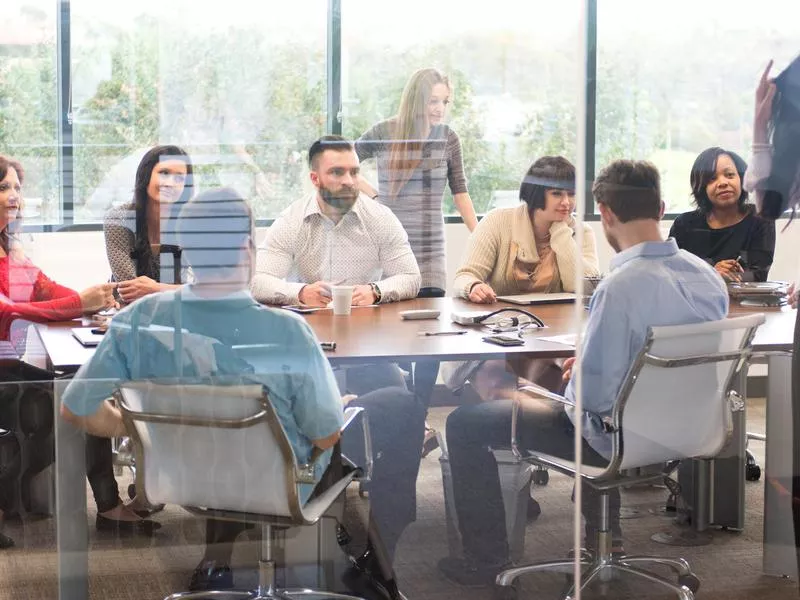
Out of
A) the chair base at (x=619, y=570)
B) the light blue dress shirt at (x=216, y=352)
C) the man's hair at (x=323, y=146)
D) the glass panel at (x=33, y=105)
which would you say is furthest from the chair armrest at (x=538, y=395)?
the glass panel at (x=33, y=105)

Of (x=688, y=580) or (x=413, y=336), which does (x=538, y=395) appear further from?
(x=688, y=580)

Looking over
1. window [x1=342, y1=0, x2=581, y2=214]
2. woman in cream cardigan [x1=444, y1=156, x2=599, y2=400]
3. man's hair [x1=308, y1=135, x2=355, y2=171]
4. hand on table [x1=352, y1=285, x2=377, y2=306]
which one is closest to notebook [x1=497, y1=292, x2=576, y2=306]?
woman in cream cardigan [x1=444, y1=156, x2=599, y2=400]

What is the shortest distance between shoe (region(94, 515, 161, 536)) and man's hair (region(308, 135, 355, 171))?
983mm

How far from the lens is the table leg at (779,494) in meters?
3.27

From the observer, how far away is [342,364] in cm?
293

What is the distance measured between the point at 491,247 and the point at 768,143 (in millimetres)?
854

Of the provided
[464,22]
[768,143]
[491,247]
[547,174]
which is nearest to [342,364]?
[491,247]

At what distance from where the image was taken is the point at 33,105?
2.81m

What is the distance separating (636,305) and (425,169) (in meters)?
0.65

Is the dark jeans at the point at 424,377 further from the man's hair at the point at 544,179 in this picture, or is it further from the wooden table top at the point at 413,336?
the man's hair at the point at 544,179

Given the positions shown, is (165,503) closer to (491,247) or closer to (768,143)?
(491,247)

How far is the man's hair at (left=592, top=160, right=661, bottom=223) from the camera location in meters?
3.10

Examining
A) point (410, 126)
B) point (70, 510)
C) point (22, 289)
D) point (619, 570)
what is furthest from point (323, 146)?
point (619, 570)

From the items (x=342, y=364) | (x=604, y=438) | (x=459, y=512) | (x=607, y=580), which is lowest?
(x=607, y=580)
